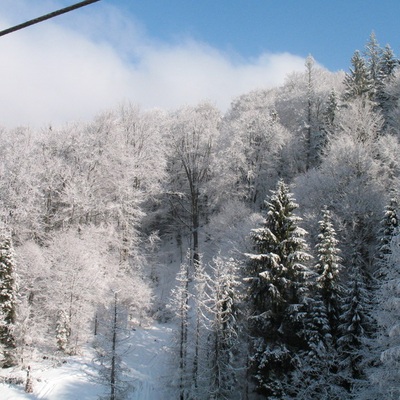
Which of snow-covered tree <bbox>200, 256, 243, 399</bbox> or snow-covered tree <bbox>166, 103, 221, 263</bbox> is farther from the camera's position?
snow-covered tree <bbox>166, 103, 221, 263</bbox>

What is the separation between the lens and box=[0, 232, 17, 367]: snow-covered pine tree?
25.8 metres

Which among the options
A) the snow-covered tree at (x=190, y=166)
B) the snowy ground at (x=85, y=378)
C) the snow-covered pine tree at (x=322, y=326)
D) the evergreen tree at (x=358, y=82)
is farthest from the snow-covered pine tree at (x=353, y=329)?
the evergreen tree at (x=358, y=82)

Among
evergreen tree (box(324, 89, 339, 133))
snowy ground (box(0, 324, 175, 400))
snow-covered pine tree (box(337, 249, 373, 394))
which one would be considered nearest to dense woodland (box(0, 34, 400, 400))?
snow-covered pine tree (box(337, 249, 373, 394))

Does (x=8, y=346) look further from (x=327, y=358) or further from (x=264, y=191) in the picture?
(x=264, y=191)

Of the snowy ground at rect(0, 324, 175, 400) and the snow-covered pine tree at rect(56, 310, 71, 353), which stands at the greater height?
the snow-covered pine tree at rect(56, 310, 71, 353)

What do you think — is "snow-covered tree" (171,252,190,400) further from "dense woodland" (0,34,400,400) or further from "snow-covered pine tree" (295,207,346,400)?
"snow-covered pine tree" (295,207,346,400)

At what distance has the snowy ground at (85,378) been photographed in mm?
23453

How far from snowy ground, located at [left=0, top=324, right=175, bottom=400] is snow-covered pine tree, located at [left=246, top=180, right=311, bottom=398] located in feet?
20.0

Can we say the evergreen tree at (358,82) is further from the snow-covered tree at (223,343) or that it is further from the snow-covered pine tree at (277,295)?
the snow-covered tree at (223,343)

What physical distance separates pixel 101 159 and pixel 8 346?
63.1ft

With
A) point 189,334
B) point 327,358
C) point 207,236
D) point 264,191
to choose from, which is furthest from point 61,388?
point 264,191

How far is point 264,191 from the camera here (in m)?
43.0

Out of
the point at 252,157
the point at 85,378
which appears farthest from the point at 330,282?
the point at 252,157

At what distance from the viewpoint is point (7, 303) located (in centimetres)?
2700
